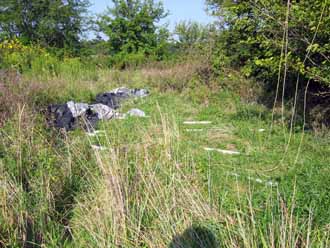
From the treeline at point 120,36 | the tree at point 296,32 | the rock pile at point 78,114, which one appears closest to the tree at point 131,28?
the treeline at point 120,36

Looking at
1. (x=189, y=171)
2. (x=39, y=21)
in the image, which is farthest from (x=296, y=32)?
(x=39, y=21)

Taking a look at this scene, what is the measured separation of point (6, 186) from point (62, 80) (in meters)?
5.58

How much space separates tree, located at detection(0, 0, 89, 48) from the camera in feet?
52.9

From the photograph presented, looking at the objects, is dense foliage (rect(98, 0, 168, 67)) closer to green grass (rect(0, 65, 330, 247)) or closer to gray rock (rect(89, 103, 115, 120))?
gray rock (rect(89, 103, 115, 120))

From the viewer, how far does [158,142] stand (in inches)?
96.0

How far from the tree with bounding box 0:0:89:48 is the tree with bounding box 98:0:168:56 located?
298 cm

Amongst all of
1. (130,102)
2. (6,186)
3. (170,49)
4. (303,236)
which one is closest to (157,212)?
(303,236)

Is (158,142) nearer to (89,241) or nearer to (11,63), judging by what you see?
(89,241)

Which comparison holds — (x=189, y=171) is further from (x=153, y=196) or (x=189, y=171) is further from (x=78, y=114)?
(x=78, y=114)

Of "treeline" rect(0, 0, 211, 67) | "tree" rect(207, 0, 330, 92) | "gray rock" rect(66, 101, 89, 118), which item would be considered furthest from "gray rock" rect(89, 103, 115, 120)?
"treeline" rect(0, 0, 211, 67)

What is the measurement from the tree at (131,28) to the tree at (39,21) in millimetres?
2976

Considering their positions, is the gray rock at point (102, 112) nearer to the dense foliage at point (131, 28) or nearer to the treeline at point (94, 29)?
the treeline at point (94, 29)

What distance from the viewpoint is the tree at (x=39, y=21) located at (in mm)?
16109

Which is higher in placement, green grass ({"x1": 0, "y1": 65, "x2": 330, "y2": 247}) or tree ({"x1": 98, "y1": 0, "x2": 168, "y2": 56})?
tree ({"x1": 98, "y1": 0, "x2": 168, "y2": 56})
